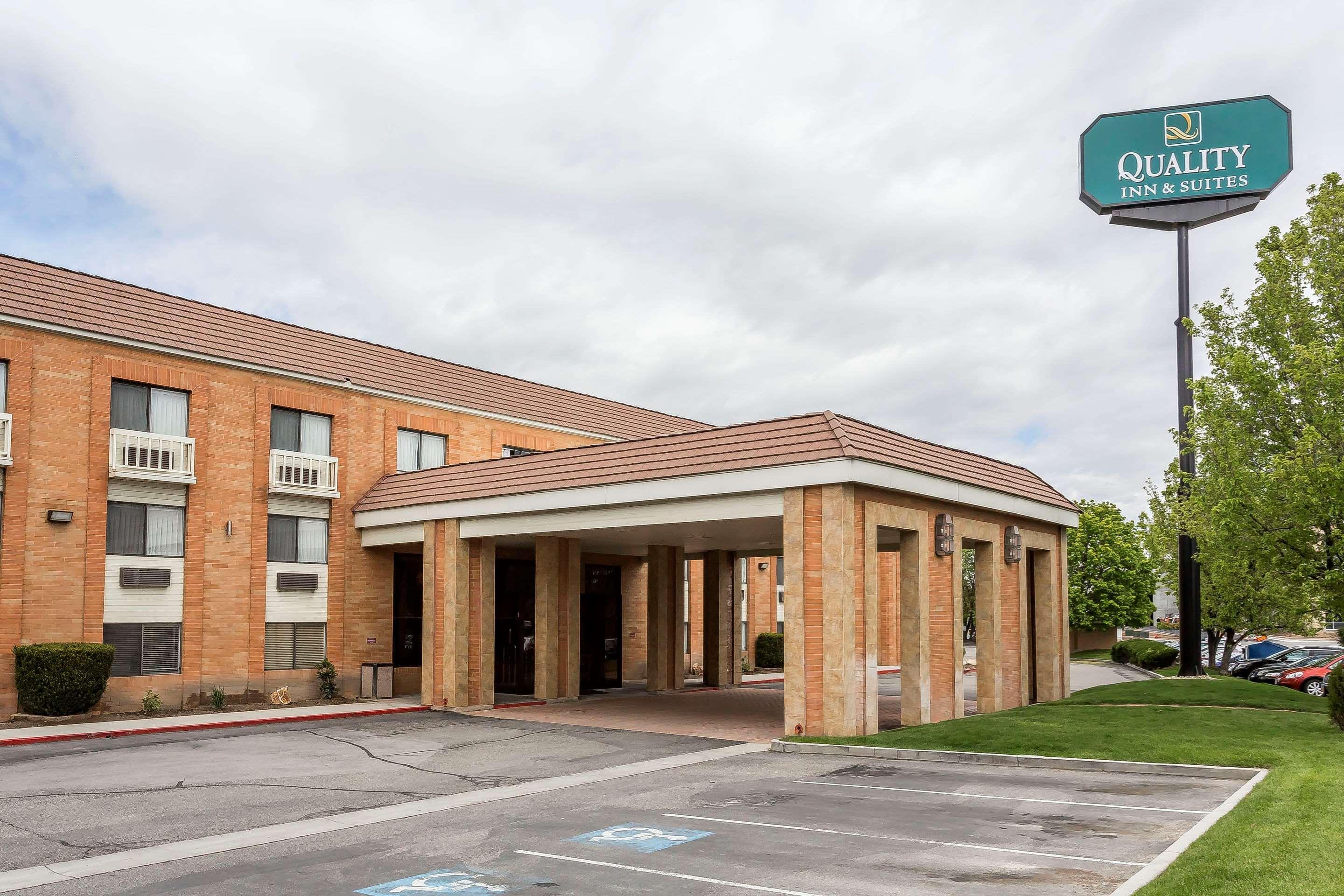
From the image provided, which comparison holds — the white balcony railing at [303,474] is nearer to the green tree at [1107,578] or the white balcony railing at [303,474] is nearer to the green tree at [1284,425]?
the green tree at [1284,425]

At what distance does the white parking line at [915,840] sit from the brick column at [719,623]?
20.6 metres

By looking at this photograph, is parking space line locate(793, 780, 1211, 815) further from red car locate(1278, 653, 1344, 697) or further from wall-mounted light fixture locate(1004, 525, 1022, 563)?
red car locate(1278, 653, 1344, 697)

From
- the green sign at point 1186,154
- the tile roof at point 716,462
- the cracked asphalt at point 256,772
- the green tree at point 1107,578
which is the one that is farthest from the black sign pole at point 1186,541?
the green tree at point 1107,578

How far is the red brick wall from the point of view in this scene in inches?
858

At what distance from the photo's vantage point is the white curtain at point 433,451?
30.4 meters

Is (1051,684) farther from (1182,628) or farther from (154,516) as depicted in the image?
(154,516)

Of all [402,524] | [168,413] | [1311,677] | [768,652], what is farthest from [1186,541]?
[168,413]

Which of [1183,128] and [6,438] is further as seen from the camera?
[1183,128]

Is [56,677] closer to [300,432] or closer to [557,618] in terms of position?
[300,432]

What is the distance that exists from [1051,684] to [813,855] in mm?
17235

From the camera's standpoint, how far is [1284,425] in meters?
19.1

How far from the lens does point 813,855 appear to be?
9703 millimetres

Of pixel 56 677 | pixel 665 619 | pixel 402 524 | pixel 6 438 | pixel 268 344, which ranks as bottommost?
pixel 56 677

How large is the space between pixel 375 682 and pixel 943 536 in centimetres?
1522
